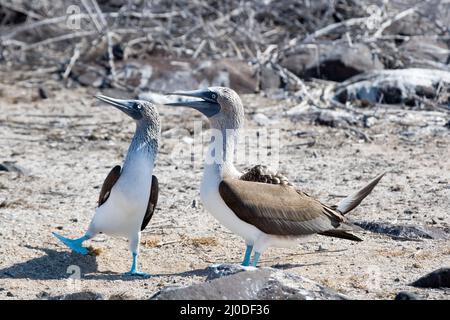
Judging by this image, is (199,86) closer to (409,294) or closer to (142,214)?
(142,214)

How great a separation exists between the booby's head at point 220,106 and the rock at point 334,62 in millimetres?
5657

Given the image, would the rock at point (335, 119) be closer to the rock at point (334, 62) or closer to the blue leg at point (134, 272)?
the rock at point (334, 62)

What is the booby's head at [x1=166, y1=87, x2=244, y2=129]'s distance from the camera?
6012 mm

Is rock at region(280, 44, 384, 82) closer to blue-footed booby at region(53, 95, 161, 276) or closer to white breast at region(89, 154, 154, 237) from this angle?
blue-footed booby at region(53, 95, 161, 276)

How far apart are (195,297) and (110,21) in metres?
9.54

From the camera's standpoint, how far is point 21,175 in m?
8.39

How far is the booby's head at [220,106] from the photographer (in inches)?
237

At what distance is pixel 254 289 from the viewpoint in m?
4.64

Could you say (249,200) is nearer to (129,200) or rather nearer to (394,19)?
(129,200)

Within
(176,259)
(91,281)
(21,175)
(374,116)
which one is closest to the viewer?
(91,281)

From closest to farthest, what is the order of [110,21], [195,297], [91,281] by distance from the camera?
[195,297] < [91,281] < [110,21]

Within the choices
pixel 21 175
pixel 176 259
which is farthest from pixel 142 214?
pixel 21 175

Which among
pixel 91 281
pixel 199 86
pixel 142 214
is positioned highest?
pixel 199 86

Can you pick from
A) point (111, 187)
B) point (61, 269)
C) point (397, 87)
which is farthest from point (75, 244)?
point (397, 87)
